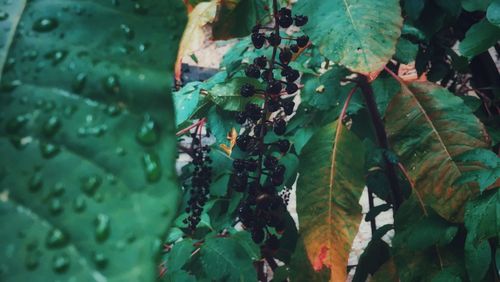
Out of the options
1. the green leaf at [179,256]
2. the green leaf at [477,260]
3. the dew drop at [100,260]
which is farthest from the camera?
the green leaf at [179,256]

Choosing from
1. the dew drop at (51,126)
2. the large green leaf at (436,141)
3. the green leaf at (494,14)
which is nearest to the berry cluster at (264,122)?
the large green leaf at (436,141)

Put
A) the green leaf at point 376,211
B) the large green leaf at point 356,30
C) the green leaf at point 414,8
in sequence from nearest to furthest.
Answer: the large green leaf at point 356,30, the green leaf at point 414,8, the green leaf at point 376,211

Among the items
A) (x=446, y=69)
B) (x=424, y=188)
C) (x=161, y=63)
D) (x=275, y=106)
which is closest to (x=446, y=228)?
(x=424, y=188)

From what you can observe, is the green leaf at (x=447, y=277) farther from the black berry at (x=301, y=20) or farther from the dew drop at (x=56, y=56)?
the dew drop at (x=56, y=56)

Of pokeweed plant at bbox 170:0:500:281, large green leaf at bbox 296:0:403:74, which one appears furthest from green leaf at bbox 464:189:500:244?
large green leaf at bbox 296:0:403:74

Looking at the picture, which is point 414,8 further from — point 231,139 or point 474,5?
point 231,139

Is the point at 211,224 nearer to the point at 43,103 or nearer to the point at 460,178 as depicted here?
the point at 460,178
